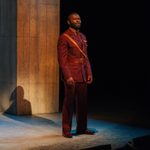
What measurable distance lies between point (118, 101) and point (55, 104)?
2544mm

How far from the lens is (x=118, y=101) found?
45.5 ft

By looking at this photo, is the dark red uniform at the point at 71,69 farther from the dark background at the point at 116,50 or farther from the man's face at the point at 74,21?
the dark background at the point at 116,50

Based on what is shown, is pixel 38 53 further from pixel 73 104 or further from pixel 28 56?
pixel 73 104

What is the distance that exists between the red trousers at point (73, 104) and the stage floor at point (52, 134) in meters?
0.23

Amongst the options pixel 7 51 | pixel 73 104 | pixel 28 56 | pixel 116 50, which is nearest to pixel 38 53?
pixel 28 56

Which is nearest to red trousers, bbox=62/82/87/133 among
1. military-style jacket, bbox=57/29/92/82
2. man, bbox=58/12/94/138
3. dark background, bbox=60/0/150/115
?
man, bbox=58/12/94/138

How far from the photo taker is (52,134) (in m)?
9.06

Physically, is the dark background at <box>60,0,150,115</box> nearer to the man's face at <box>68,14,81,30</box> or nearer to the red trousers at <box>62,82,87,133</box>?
the red trousers at <box>62,82,87,133</box>

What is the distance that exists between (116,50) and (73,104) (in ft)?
21.5

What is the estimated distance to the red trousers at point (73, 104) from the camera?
8.72 metres

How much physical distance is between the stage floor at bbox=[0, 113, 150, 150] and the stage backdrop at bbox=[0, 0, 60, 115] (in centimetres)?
46

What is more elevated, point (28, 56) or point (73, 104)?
point (28, 56)

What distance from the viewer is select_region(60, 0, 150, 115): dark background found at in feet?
44.7

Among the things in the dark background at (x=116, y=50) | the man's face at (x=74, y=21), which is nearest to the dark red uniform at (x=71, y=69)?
the man's face at (x=74, y=21)
